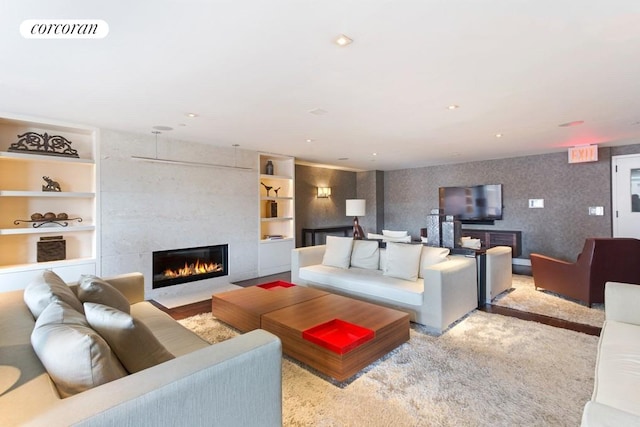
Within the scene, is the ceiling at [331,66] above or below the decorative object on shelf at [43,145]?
above

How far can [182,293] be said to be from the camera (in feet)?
15.7

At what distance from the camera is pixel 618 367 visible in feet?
5.33

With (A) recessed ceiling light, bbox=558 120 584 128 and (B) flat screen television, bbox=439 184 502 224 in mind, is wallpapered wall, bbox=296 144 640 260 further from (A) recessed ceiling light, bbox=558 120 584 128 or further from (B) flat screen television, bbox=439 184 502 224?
(A) recessed ceiling light, bbox=558 120 584 128

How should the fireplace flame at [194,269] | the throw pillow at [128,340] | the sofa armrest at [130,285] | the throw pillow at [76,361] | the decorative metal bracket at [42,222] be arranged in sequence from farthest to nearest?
the fireplace flame at [194,269]
the decorative metal bracket at [42,222]
the sofa armrest at [130,285]
the throw pillow at [128,340]
the throw pillow at [76,361]

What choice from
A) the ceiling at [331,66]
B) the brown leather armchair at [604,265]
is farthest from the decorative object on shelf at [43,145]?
the brown leather armchair at [604,265]

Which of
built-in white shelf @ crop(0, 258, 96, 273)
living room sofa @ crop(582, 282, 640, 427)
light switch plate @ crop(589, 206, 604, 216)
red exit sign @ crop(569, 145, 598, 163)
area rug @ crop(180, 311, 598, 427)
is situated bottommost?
area rug @ crop(180, 311, 598, 427)

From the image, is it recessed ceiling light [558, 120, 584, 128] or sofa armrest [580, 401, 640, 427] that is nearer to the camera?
sofa armrest [580, 401, 640, 427]

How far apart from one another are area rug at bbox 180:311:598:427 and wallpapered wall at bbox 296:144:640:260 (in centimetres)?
390

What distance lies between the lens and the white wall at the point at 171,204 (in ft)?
13.6

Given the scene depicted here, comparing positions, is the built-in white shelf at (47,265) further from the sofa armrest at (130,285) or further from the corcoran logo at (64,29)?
the corcoran logo at (64,29)

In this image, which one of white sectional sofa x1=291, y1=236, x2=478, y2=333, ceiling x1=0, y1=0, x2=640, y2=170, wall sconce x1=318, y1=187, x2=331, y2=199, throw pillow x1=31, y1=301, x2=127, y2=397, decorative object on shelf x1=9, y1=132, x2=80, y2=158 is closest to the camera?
throw pillow x1=31, y1=301, x2=127, y2=397

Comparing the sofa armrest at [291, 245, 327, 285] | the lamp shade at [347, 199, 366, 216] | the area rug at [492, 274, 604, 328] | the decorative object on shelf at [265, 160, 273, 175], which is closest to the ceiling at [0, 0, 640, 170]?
the sofa armrest at [291, 245, 327, 285]

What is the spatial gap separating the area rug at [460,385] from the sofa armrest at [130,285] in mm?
1560

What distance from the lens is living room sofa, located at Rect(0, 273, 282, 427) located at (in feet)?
3.08
